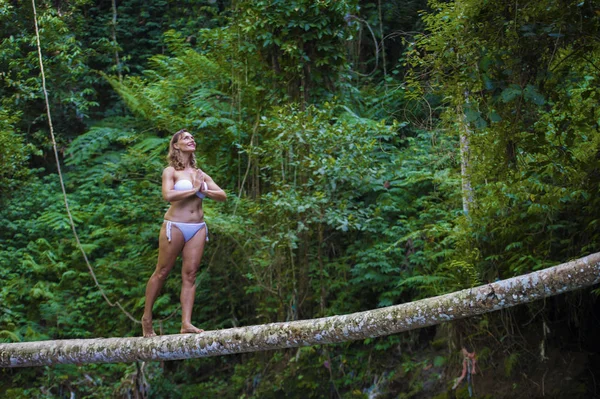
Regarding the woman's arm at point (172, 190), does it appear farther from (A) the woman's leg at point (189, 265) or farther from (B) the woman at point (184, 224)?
(A) the woman's leg at point (189, 265)

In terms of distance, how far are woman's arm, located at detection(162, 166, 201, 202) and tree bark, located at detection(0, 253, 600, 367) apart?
97cm

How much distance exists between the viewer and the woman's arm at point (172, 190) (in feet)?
15.7

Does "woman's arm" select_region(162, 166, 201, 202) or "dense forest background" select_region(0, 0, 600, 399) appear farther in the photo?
"dense forest background" select_region(0, 0, 600, 399)

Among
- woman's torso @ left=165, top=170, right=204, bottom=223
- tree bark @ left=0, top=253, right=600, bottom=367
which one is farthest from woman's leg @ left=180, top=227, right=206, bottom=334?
tree bark @ left=0, top=253, right=600, bottom=367

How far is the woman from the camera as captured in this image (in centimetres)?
489

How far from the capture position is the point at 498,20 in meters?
4.90

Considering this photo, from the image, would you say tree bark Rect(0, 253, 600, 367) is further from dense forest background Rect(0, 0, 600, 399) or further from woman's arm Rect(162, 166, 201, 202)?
dense forest background Rect(0, 0, 600, 399)

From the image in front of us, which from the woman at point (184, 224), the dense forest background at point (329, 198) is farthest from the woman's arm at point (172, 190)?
the dense forest background at point (329, 198)

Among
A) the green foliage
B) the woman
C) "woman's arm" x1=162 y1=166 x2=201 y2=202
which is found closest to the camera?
"woman's arm" x1=162 y1=166 x2=201 y2=202

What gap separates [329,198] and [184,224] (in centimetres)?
299

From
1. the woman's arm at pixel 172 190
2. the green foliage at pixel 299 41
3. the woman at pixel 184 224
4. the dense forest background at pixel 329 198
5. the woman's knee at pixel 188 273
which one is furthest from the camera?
the green foliage at pixel 299 41

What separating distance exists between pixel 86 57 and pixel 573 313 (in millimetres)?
8844

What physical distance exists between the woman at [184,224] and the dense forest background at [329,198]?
1779mm

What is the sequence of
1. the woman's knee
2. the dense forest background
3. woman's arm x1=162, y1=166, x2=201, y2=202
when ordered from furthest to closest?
the dense forest background
the woman's knee
woman's arm x1=162, y1=166, x2=201, y2=202
